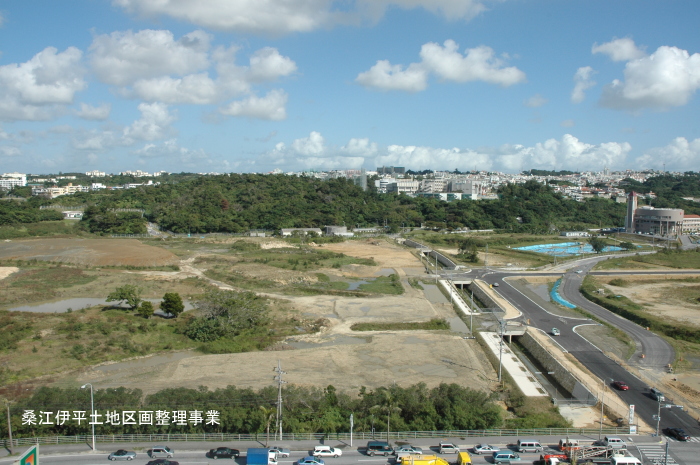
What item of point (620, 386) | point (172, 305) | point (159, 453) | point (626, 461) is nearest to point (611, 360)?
point (620, 386)

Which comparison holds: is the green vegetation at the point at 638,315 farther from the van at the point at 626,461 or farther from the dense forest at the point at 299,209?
the dense forest at the point at 299,209

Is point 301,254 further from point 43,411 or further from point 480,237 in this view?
point 43,411

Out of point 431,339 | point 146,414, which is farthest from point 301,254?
point 146,414

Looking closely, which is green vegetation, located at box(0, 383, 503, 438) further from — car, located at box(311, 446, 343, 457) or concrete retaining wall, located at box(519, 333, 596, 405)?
concrete retaining wall, located at box(519, 333, 596, 405)

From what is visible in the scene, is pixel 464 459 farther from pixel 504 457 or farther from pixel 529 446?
pixel 529 446

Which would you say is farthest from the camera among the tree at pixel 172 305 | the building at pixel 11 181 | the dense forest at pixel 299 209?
the building at pixel 11 181

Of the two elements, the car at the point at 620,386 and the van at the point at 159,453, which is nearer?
the van at the point at 159,453

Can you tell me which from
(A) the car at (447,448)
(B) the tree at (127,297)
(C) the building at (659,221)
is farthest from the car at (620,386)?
(C) the building at (659,221)
